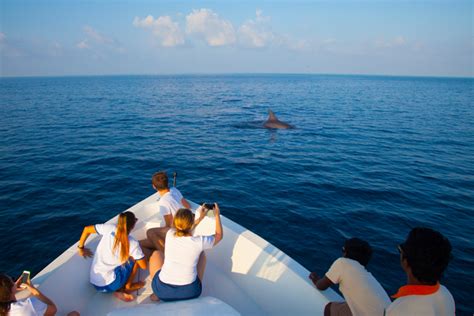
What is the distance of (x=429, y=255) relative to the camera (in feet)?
8.54

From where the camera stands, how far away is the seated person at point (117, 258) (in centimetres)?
445

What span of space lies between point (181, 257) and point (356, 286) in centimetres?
244

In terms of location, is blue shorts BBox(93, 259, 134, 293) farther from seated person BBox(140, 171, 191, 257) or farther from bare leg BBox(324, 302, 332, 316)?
bare leg BBox(324, 302, 332, 316)

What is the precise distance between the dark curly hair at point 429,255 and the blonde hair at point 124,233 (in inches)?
149

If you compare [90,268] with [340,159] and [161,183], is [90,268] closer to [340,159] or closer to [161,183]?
[161,183]

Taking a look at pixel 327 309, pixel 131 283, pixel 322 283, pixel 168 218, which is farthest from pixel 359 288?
pixel 131 283

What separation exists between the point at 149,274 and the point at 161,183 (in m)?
1.84

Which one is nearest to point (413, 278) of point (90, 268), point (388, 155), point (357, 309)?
point (357, 309)

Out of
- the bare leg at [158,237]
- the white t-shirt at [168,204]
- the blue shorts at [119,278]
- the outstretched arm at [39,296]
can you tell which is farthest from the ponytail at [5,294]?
the white t-shirt at [168,204]

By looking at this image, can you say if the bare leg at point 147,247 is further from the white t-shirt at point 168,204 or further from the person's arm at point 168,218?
the white t-shirt at point 168,204

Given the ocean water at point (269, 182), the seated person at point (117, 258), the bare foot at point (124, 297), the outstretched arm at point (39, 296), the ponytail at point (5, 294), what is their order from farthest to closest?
the ocean water at point (269, 182)
the bare foot at point (124, 297)
the seated person at point (117, 258)
the outstretched arm at point (39, 296)
the ponytail at point (5, 294)

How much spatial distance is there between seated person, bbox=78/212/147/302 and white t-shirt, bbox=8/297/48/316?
1041 millimetres

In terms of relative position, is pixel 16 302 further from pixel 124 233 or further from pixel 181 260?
pixel 181 260

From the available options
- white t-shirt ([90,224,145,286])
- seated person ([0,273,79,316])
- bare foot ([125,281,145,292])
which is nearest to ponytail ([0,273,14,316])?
seated person ([0,273,79,316])
